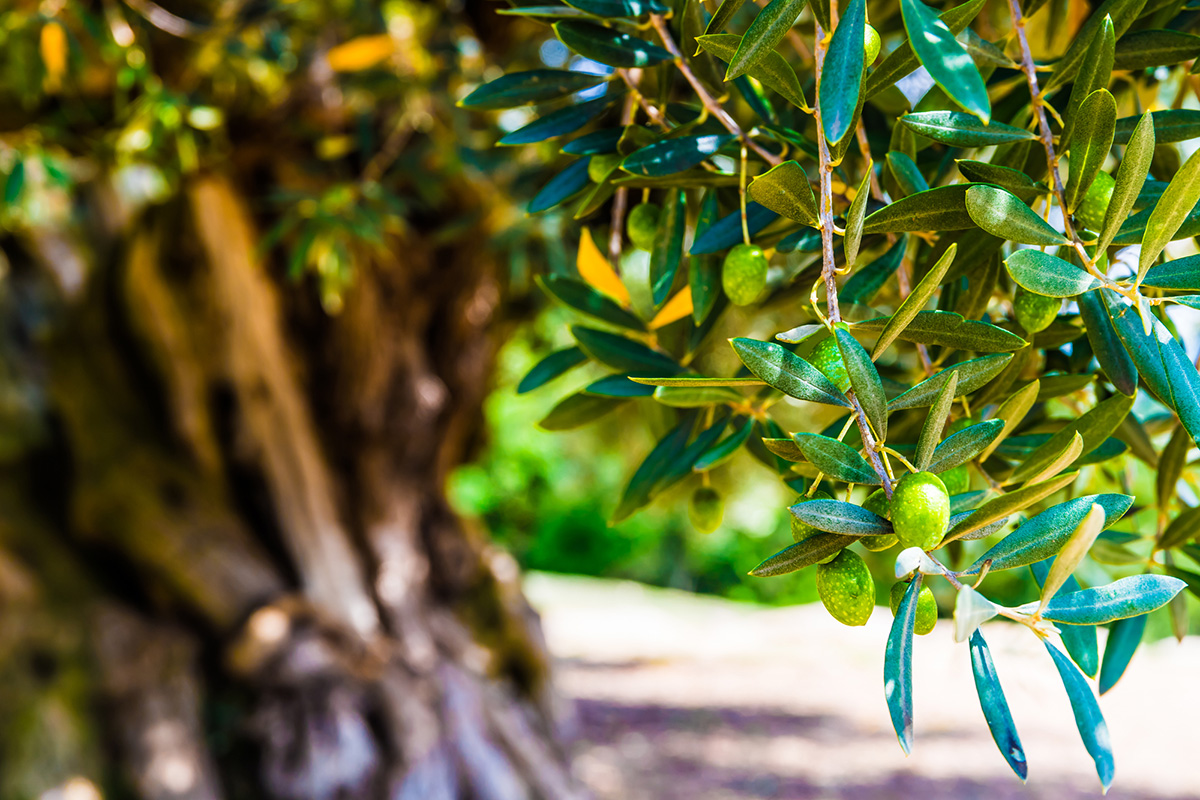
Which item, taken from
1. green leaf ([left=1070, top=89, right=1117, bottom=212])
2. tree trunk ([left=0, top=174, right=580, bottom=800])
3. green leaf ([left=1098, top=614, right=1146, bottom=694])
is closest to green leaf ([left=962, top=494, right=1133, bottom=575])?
green leaf ([left=1070, top=89, right=1117, bottom=212])

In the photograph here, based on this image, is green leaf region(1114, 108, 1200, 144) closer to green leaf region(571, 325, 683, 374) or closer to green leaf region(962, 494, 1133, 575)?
green leaf region(962, 494, 1133, 575)

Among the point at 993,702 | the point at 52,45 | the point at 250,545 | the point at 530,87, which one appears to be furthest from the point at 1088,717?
the point at 250,545

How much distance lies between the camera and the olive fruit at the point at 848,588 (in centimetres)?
48

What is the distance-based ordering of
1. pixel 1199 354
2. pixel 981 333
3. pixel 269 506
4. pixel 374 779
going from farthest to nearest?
pixel 269 506
pixel 374 779
pixel 1199 354
pixel 981 333

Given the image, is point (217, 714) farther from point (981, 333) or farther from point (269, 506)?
point (981, 333)

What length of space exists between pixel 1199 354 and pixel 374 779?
2600 millimetres

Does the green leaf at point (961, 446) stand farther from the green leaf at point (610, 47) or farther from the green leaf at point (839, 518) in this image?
the green leaf at point (610, 47)

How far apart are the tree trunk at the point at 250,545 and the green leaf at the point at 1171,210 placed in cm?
267

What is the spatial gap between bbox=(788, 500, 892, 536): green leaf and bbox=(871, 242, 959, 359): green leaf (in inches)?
4.1

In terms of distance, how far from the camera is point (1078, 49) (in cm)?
62

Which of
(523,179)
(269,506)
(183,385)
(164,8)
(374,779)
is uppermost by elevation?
(164,8)

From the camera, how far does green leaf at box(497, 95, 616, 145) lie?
30.1 inches

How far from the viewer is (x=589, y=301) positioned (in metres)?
0.89

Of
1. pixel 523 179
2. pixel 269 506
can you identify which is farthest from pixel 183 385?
pixel 523 179
